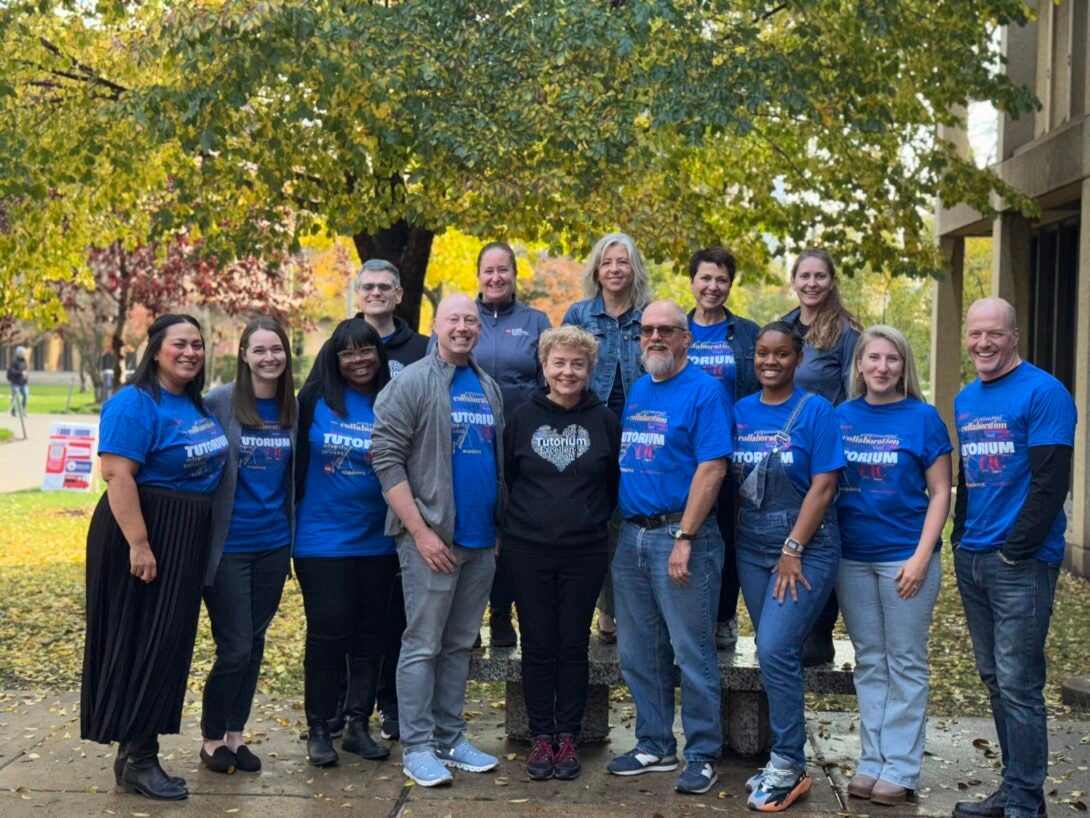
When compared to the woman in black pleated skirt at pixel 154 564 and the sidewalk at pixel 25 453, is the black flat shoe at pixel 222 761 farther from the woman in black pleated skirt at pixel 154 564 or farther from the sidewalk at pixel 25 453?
the sidewalk at pixel 25 453

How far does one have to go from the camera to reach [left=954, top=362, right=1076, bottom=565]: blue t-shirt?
5250mm

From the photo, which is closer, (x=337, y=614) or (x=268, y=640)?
(x=337, y=614)

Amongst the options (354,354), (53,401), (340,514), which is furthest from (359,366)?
(53,401)

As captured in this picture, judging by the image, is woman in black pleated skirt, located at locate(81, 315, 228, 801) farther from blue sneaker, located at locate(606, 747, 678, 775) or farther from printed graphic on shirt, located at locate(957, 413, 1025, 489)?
printed graphic on shirt, located at locate(957, 413, 1025, 489)

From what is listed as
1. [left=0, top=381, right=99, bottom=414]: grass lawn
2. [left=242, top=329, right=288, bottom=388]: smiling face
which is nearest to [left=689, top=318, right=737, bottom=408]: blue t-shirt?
[left=242, top=329, right=288, bottom=388]: smiling face

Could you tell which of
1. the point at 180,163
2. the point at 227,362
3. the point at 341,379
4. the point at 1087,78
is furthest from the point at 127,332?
the point at 341,379

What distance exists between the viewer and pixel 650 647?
5988 millimetres

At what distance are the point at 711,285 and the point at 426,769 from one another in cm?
246

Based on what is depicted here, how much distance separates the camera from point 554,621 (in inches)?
234

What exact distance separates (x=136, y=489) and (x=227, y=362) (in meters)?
46.2

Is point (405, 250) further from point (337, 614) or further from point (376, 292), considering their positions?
point (337, 614)

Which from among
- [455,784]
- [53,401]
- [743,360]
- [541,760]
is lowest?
[455,784]

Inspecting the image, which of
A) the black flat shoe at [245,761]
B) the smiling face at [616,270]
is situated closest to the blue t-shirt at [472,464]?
the smiling face at [616,270]

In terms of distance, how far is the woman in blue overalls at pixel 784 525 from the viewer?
5570 mm
